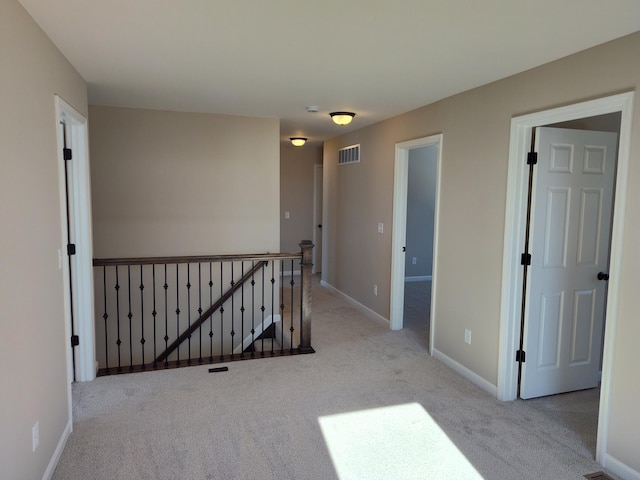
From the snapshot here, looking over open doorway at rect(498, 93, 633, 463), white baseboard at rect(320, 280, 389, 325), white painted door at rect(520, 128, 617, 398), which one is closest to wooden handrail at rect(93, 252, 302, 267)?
white baseboard at rect(320, 280, 389, 325)

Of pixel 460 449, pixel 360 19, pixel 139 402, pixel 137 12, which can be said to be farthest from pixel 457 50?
pixel 139 402

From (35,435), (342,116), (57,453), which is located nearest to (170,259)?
(57,453)

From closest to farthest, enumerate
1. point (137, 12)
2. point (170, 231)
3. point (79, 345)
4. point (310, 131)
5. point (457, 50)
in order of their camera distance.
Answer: point (137, 12)
point (457, 50)
point (79, 345)
point (170, 231)
point (310, 131)

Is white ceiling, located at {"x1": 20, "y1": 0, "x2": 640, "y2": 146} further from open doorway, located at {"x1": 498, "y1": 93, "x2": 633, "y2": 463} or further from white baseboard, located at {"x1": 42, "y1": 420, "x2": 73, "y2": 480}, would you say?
white baseboard, located at {"x1": 42, "y1": 420, "x2": 73, "y2": 480}

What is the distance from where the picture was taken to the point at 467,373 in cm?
371

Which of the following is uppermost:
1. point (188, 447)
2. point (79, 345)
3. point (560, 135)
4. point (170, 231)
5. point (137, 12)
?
point (137, 12)

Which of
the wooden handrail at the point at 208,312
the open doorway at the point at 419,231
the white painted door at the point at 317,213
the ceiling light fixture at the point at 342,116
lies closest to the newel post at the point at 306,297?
the wooden handrail at the point at 208,312

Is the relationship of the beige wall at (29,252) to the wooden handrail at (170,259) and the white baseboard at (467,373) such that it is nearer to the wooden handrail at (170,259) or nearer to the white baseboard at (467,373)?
the wooden handrail at (170,259)

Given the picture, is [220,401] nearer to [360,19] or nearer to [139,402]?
[139,402]

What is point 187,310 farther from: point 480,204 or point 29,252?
point 480,204

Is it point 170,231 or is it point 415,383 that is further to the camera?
point 170,231

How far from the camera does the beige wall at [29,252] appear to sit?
6.01 ft

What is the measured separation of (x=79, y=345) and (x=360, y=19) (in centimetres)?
311

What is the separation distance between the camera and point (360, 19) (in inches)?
85.5
